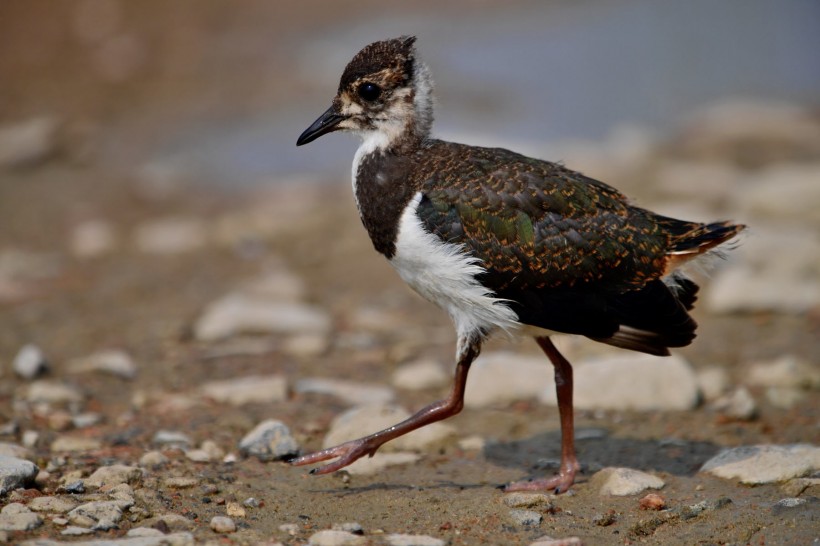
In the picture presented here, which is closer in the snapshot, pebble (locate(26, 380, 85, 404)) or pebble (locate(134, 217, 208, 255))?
pebble (locate(26, 380, 85, 404))

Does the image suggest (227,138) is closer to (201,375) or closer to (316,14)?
(316,14)

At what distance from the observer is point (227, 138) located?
760 inches

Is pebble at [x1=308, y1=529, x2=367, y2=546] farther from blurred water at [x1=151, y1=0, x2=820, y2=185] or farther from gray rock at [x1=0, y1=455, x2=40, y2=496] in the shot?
blurred water at [x1=151, y1=0, x2=820, y2=185]

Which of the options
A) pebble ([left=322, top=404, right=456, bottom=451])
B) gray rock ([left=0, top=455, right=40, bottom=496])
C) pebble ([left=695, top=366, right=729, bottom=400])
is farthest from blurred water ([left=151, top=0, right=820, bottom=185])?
gray rock ([left=0, top=455, right=40, bottom=496])

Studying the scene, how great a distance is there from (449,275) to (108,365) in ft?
14.4

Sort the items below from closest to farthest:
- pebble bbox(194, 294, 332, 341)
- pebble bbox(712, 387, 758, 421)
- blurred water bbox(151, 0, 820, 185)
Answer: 1. pebble bbox(712, 387, 758, 421)
2. pebble bbox(194, 294, 332, 341)
3. blurred water bbox(151, 0, 820, 185)

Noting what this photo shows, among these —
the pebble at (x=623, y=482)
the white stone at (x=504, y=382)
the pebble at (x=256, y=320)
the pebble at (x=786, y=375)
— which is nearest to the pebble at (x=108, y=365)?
the pebble at (x=256, y=320)

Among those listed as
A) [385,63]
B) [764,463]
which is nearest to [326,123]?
[385,63]

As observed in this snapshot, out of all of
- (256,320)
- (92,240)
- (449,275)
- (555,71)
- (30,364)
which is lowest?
(30,364)

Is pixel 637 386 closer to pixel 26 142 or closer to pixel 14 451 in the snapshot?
pixel 14 451

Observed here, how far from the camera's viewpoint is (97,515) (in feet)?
20.8

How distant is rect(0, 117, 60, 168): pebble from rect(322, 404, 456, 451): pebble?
34.4ft

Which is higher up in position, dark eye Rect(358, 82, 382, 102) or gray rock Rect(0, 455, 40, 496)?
dark eye Rect(358, 82, 382, 102)

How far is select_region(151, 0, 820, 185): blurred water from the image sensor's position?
18922 mm
